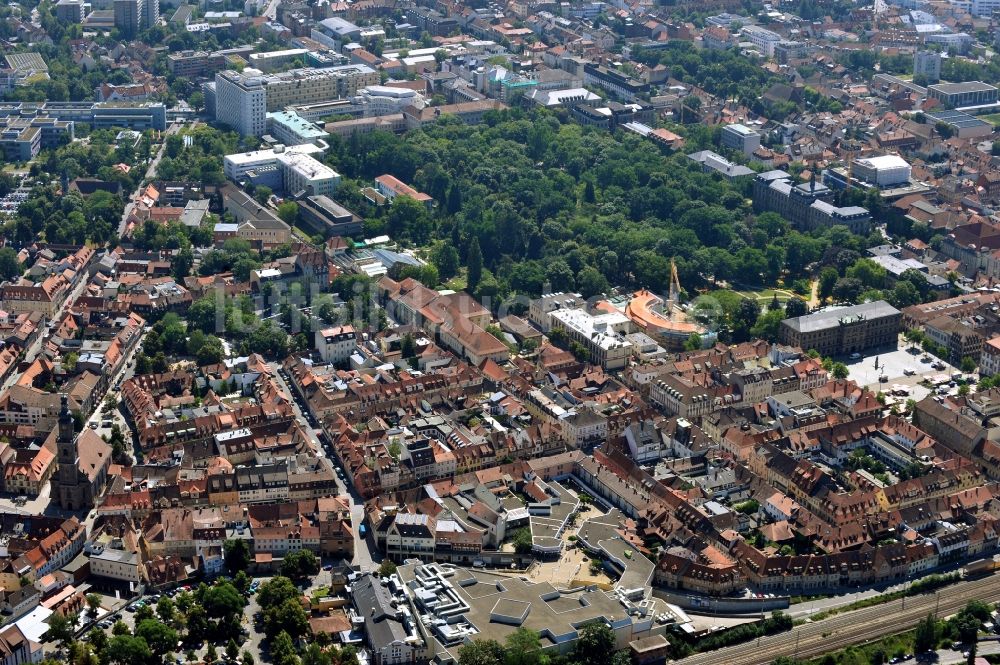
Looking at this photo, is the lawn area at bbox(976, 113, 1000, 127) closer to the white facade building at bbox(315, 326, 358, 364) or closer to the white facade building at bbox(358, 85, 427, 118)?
the white facade building at bbox(358, 85, 427, 118)

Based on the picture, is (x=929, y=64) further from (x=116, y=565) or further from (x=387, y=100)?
(x=116, y=565)

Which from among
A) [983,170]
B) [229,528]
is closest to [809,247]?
[983,170]

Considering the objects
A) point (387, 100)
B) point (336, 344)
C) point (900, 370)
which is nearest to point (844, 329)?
point (900, 370)

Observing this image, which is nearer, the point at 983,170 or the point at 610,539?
the point at 610,539

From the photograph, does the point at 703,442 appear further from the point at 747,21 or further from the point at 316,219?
the point at 747,21

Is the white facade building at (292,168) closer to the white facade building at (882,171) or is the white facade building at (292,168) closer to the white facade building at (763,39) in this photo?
the white facade building at (882,171)

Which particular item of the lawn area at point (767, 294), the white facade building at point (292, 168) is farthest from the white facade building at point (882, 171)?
the white facade building at point (292, 168)

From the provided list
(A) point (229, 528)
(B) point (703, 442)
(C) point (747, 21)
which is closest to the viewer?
(A) point (229, 528)

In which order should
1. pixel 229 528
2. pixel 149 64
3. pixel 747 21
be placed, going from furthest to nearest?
pixel 747 21, pixel 149 64, pixel 229 528

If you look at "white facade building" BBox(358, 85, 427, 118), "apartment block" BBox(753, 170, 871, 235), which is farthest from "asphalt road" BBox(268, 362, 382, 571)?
"white facade building" BBox(358, 85, 427, 118)
